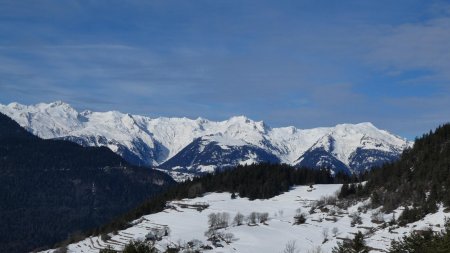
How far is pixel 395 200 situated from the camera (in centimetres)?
19200

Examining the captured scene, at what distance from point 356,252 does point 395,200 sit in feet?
360

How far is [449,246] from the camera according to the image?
80.4m

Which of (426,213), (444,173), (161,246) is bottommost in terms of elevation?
(161,246)

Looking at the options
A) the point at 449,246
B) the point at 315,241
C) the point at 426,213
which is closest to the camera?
the point at 449,246

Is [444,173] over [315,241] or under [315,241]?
over

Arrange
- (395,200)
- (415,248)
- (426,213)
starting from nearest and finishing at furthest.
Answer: (415,248) → (426,213) → (395,200)

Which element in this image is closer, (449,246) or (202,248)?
(449,246)

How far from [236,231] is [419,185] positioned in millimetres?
60108

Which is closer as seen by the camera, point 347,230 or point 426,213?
point 426,213

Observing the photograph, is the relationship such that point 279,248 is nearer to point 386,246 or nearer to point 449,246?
point 386,246

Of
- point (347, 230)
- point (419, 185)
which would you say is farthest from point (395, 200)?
point (347, 230)

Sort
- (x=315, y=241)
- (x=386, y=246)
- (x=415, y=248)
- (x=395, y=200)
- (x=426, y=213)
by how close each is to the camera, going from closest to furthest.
Result: (x=415, y=248)
(x=386, y=246)
(x=426, y=213)
(x=315, y=241)
(x=395, y=200)

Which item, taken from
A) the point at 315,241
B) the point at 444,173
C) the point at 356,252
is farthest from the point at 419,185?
the point at 356,252

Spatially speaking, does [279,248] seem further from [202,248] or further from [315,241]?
[202,248]
